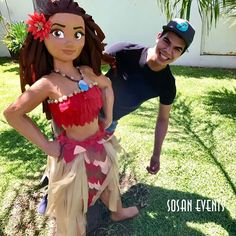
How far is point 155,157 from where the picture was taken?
2861 mm

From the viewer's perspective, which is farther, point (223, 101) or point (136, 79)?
point (223, 101)

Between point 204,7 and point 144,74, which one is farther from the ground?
point 204,7

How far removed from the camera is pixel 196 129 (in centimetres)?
431

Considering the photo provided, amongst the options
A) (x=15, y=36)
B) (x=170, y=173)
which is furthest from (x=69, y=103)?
(x=15, y=36)

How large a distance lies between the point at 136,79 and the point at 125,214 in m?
1.04

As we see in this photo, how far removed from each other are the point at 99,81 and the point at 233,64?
20.0 feet

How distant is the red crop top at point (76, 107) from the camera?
1.93 meters

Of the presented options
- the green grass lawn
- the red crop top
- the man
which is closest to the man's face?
the man

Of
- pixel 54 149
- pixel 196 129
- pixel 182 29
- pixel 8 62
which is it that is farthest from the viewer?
pixel 8 62

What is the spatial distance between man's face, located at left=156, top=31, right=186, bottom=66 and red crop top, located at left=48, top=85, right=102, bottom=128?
58 cm

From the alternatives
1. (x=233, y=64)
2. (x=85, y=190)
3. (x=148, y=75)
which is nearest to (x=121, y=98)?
(x=148, y=75)

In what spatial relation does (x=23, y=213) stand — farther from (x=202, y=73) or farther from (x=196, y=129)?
(x=202, y=73)

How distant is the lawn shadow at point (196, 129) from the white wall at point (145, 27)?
2.91 metres

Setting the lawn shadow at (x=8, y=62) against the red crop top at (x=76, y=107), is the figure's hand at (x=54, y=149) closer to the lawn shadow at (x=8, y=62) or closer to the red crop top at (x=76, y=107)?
the red crop top at (x=76, y=107)
